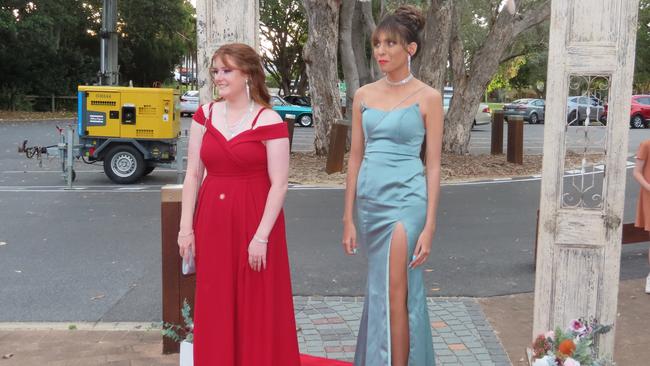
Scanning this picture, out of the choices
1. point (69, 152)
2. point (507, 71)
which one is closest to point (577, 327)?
point (69, 152)

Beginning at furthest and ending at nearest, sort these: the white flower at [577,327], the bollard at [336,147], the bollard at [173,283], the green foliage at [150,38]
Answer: the green foliage at [150,38], the bollard at [336,147], the bollard at [173,283], the white flower at [577,327]

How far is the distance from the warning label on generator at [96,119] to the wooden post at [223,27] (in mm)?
9432

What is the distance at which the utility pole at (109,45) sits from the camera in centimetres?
2945

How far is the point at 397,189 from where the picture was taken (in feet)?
11.2

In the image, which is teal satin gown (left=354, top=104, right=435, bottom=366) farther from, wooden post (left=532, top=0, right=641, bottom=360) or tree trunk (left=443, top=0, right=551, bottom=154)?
tree trunk (left=443, top=0, right=551, bottom=154)

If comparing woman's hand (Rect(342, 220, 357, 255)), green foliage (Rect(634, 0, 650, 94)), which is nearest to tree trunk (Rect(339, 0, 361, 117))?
woman's hand (Rect(342, 220, 357, 255))

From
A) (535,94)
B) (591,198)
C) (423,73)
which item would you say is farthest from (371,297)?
(535,94)

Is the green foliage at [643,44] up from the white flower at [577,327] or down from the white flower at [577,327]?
up

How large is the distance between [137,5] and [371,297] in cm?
3818

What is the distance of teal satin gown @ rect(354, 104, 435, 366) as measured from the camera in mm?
3406

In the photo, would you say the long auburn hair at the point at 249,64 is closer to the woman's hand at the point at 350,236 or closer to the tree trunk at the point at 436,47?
the woman's hand at the point at 350,236

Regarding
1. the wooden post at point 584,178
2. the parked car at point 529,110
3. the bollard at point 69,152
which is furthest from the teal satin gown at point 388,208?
the parked car at point 529,110

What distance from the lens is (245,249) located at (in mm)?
3529

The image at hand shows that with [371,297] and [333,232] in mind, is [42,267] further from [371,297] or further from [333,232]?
[371,297]
